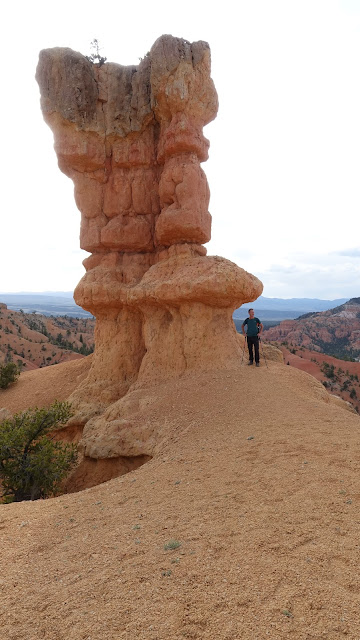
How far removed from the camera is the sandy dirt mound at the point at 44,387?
45.0 ft

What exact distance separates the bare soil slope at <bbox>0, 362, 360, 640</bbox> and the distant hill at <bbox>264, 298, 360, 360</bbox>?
52571 mm

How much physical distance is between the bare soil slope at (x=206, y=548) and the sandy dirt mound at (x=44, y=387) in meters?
8.32

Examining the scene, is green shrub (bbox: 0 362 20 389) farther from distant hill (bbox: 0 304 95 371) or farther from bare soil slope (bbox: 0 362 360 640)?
distant hill (bbox: 0 304 95 371)

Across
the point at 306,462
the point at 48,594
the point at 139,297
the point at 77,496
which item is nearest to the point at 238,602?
the point at 48,594

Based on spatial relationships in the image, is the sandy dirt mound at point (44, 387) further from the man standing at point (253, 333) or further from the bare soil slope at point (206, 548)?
the bare soil slope at point (206, 548)

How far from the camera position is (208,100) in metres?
11.0

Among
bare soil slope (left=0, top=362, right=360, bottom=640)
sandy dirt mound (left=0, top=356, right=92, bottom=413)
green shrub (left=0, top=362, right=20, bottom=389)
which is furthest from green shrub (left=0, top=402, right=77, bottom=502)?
green shrub (left=0, top=362, right=20, bottom=389)

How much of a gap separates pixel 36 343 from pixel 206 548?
33.5 m

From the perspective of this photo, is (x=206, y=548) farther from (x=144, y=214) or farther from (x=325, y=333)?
(x=325, y=333)

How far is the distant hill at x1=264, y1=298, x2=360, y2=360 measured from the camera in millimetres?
57594

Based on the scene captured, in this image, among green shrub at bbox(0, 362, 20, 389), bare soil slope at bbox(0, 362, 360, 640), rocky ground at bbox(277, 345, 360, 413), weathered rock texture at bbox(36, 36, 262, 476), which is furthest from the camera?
rocky ground at bbox(277, 345, 360, 413)

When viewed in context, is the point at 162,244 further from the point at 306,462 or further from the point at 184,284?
the point at 306,462

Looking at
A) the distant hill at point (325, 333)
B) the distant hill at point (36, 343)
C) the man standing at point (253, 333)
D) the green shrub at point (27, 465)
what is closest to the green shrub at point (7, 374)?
the green shrub at point (27, 465)

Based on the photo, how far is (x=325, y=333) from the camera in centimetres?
6406
